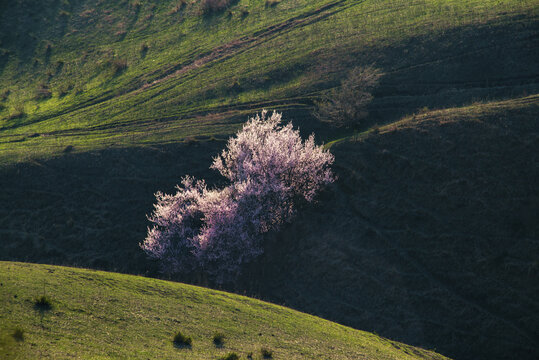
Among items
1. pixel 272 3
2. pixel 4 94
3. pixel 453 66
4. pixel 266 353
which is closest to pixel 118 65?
pixel 4 94

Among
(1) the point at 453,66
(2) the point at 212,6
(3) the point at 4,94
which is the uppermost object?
(2) the point at 212,6

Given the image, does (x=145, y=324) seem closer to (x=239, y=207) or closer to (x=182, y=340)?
(x=182, y=340)

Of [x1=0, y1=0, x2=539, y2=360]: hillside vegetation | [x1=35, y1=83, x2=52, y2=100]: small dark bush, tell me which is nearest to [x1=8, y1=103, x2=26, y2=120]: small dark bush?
[x1=0, y1=0, x2=539, y2=360]: hillside vegetation

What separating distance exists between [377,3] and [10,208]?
73.9 metres

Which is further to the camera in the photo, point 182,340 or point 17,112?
point 17,112

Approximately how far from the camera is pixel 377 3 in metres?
80.3

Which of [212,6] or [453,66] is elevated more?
[212,6]

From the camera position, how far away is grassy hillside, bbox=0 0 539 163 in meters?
57.0

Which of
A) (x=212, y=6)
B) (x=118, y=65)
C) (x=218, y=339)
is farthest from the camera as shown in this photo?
(x=212, y=6)

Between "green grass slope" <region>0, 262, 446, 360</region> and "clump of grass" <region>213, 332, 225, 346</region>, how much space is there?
28 cm

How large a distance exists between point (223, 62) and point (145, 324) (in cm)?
6083

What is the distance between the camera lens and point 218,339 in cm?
2272

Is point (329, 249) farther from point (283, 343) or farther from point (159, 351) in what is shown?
point (159, 351)

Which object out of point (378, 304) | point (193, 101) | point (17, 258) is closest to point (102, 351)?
point (378, 304)
